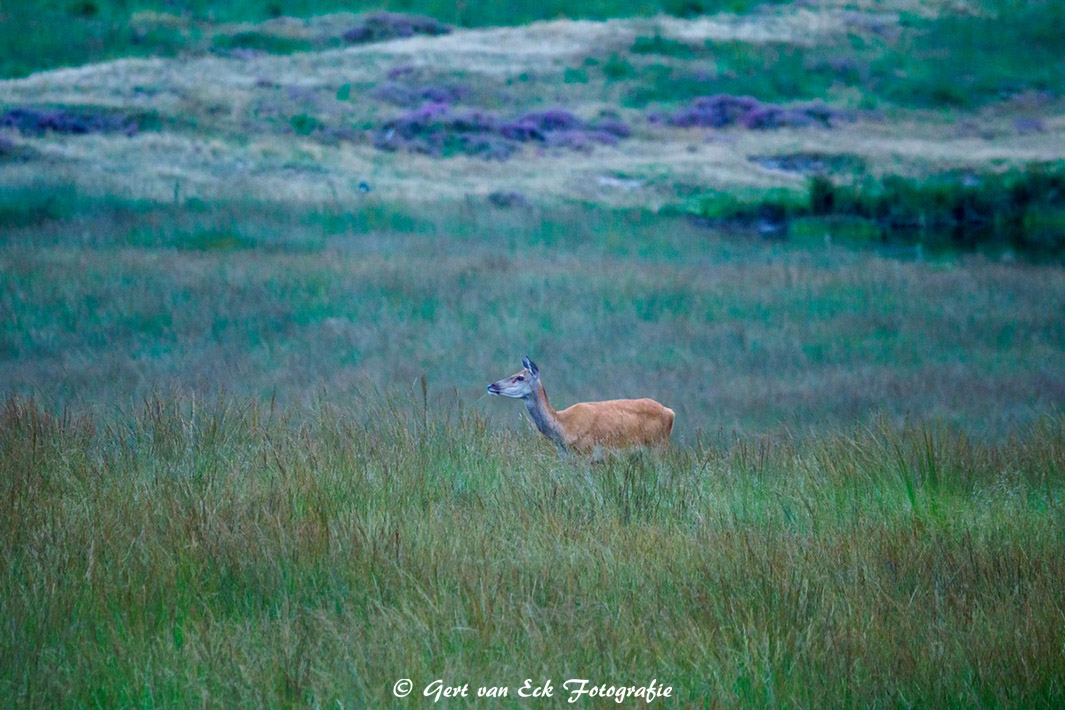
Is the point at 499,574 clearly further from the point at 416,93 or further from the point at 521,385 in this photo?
the point at 416,93

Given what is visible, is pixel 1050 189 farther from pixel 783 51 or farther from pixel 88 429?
pixel 88 429

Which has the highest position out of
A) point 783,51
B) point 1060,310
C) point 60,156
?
point 783,51

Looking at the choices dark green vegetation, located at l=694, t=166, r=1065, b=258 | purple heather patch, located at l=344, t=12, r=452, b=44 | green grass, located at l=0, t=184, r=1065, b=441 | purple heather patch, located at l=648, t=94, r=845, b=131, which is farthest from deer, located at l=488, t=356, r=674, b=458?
purple heather patch, located at l=344, t=12, r=452, b=44

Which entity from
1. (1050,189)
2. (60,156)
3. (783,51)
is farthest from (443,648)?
(783,51)

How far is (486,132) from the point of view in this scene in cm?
4062

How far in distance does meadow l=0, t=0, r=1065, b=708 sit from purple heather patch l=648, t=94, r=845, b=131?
4.33 metres

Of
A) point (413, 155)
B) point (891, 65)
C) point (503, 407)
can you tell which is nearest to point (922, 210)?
point (413, 155)

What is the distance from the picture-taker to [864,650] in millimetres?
4441

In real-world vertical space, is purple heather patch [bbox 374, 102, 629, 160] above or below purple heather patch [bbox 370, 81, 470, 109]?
below

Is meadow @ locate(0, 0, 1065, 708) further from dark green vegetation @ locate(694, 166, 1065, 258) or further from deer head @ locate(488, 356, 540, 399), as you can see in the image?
deer head @ locate(488, 356, 540, 399)

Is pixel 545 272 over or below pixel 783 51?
below

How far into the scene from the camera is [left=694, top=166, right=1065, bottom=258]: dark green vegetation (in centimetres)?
2811

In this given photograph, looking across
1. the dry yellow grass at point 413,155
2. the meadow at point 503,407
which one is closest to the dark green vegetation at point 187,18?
the dry yellow grass at point 413,155

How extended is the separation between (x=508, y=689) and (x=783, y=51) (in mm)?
59846
